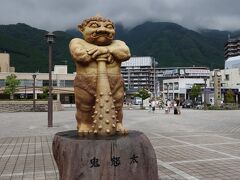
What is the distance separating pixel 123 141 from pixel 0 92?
64.2 meters

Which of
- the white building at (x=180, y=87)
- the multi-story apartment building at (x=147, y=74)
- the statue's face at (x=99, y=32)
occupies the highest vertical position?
the multi-story apartment building at (x=147, y=74)

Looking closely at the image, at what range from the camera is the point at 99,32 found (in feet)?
19.0

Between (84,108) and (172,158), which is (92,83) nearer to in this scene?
(84,108)

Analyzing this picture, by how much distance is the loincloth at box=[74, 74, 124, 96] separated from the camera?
18.5ft

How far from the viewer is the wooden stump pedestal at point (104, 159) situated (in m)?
4.89

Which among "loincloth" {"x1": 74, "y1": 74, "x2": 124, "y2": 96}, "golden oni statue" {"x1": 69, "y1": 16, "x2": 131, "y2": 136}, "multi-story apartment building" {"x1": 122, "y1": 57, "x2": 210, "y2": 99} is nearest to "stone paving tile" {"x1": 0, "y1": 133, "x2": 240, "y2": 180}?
"golden oni statue" {"x1": 69, "y1": 16, "x2": 131, "y2": 136}

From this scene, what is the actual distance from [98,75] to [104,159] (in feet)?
4.49

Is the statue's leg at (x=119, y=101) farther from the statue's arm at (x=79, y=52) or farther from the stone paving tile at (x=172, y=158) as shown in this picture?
the stone paving tile at (x=172, y=158)

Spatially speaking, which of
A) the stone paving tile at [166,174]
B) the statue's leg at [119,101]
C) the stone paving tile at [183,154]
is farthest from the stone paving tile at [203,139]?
the statue's leg at [119,101]

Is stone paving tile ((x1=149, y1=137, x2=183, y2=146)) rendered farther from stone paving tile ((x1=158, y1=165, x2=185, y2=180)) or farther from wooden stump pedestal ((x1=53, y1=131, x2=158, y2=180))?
wooden stump pedestal ((x1=53, y1=131, x2=158, y2=180))

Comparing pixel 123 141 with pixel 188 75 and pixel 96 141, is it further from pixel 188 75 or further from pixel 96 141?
pixel 188 75

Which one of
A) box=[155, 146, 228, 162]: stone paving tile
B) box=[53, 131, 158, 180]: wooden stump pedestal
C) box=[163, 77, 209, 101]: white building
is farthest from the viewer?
box=[163, 77, 209, 101]: white building

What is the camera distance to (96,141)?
195 inches

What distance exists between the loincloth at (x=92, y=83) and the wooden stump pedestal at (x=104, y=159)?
2.83 ft
